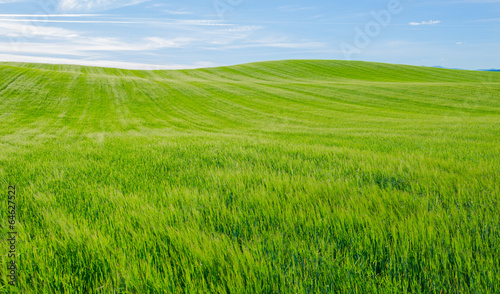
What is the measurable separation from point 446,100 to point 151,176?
127 ft

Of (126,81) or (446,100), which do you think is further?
(126,81)

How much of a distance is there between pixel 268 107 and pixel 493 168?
25.8 meters

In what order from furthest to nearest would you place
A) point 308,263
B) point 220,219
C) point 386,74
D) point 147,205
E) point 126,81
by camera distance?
1. point 386,74
2. point 126,81
3. point 147,205
4. point 220,219
5. point 308,263

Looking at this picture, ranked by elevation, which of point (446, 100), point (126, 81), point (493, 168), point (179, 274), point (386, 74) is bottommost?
point (179, 274)

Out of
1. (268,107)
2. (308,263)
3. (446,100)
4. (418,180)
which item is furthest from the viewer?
(446,100)

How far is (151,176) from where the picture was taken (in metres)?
3.67

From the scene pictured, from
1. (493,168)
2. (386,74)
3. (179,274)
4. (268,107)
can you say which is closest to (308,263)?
(179,274)

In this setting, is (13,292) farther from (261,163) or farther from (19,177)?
(261,163)

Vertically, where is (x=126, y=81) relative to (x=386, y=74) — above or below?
below

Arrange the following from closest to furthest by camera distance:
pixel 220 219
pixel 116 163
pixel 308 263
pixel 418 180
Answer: pixel 308 263 < pixel 220 219 < pixel 418 180 < pixel 116 163

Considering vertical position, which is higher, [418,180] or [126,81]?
[126,81]

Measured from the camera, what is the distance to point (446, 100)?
31.3 meters

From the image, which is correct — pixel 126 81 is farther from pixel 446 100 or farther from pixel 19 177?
pixel 446 100

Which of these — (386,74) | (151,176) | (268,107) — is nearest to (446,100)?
(268,107)
